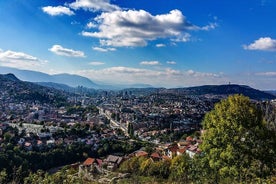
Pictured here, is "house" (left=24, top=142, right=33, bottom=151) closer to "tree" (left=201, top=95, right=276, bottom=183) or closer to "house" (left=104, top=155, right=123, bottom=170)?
"house" (left=104, top=155, right=123, bottom=170)

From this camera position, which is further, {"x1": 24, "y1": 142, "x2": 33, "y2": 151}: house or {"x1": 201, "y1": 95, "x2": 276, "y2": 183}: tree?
{"x1": 24, "y1": 142, "x2": 33, "y2": 151}: house

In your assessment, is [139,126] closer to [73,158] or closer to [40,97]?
[73,158]

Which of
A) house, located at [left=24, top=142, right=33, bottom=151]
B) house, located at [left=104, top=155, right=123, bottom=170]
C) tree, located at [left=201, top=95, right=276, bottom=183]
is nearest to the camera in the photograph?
tree, located at [left=201, top=95, right=276, bottom=183]

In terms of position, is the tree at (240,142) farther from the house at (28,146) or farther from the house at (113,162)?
the house at (28,146)

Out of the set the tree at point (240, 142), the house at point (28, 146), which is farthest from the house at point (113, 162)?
the tree at point (240, 142)

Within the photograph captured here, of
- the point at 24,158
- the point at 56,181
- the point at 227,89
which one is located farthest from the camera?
the point at 227,89

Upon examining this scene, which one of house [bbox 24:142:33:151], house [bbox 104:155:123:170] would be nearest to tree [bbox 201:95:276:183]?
house [bbox 104:155:123:170]

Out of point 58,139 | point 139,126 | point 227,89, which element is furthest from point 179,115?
point 227,89

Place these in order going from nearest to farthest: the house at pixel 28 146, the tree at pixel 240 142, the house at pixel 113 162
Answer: the tree at pixel 240 142 → the house at pixel 113 162 → the house at pixel 28 146
